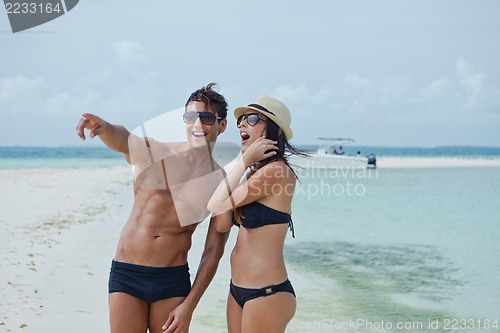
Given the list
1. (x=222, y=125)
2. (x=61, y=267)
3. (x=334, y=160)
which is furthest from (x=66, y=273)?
(x=334, y=160)

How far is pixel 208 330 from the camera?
7180 millimetres

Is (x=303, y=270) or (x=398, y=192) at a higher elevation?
(x=303, y=270)

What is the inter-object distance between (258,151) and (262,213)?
16.1 inches

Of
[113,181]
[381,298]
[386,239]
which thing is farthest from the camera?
[113,181]

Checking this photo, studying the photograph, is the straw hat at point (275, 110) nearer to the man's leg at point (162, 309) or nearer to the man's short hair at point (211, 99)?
the man's short hair at point (211, 99)

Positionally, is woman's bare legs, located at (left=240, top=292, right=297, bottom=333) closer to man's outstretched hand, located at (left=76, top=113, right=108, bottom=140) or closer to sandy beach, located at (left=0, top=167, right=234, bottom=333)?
man's outstretched hand, located at (left=76, top=113, right=108, bottom=140)

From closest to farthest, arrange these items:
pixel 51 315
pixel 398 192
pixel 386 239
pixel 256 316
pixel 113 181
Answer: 1. pixel 256 316
2. pixel 51 315
3. pixel 386 239
4. pixel 398 192
5. pixel 113 181

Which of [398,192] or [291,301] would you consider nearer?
[291,301]

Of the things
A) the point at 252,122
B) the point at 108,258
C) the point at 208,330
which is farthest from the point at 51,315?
the point at 252,122

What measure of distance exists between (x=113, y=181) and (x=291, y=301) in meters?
28.0

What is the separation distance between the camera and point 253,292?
3670 millimetres

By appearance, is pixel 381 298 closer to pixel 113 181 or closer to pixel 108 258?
pixel 108 258

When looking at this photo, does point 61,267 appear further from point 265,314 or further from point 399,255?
point 399,255

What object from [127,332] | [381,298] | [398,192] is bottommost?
[398,192]
